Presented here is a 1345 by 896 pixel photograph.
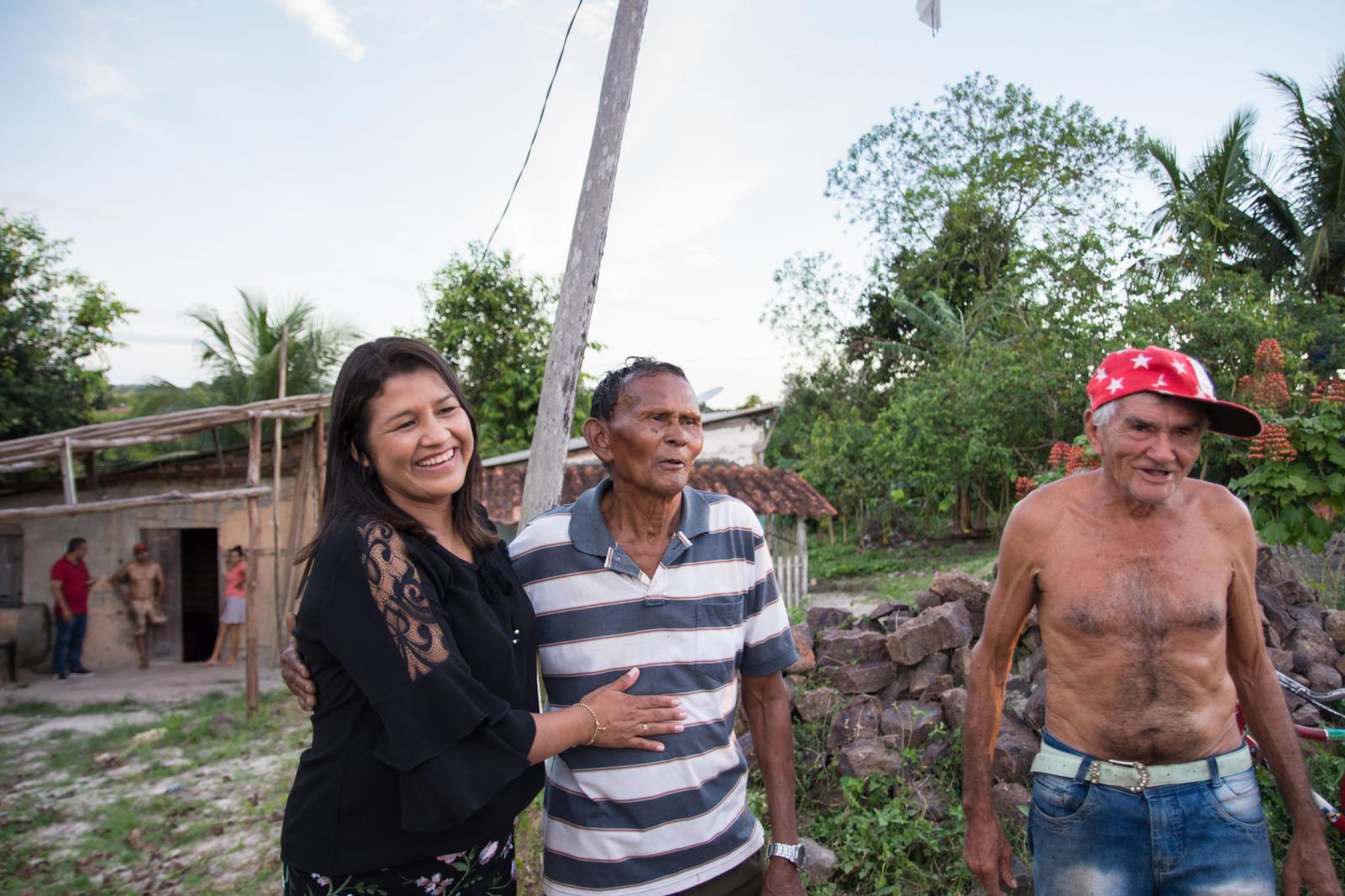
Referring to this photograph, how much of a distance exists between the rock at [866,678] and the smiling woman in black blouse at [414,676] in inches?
118

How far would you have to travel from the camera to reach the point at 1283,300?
14.4m

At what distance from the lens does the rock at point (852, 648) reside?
480cm

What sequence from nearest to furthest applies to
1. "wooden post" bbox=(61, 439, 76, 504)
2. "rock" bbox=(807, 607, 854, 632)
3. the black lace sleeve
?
the black lace sleeve
"rock" bbox=(807, 607, 854, 632)
"wooden post" bbox=(61, 439, 76, 504)

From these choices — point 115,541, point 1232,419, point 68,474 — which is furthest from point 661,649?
point 115,541

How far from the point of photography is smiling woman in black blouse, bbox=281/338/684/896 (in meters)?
1.54

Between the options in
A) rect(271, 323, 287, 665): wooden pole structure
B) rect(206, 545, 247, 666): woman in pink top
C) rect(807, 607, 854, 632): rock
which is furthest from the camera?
rect(206, 545, 247, 666): woman in pink top

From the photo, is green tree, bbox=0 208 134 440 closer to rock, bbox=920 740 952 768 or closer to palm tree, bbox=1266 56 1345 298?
rock, bbox=920 740 952 768

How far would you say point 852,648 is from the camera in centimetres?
481

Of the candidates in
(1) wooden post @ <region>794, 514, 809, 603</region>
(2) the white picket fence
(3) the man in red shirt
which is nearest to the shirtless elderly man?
(2) the white picket fence

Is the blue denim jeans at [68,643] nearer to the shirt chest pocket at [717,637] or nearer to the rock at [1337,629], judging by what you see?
the shirt chest pocket at [717,637]

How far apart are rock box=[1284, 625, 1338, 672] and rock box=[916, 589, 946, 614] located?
1.79 meters

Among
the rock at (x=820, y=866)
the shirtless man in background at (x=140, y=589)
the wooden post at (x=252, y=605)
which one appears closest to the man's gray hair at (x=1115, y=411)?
the rock at (x=820, y=866)

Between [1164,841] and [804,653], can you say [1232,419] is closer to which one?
[1164,841]

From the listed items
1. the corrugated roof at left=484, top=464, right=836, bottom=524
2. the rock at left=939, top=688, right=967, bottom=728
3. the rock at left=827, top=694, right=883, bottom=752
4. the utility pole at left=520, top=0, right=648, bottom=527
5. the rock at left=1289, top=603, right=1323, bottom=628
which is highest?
the utility pole at left=520, top=0, right=648, bottom=527
